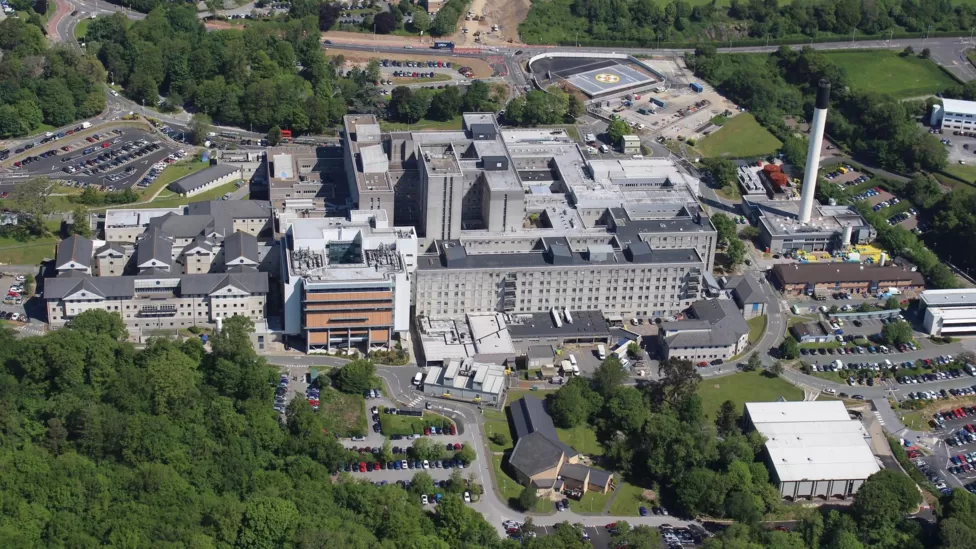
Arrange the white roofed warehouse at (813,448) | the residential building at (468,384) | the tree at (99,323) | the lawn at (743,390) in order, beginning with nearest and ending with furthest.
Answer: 1. the white roofed warehouse at (813,448)
2. the residential building at (468,384)
3. the tree at (99,323)
4. the lawn at (743,390)

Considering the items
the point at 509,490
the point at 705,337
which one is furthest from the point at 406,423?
the point at 705,337

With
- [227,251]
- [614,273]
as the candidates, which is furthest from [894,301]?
[227,251]

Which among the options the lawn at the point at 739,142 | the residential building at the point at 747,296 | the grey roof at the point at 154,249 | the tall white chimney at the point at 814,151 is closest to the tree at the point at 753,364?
the residential building at the point at 747,296

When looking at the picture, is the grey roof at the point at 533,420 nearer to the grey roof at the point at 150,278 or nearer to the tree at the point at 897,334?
the grey roof at the point at 150,278

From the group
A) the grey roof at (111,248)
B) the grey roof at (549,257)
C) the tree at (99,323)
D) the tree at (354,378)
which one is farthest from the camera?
the grey roof at (111,248)

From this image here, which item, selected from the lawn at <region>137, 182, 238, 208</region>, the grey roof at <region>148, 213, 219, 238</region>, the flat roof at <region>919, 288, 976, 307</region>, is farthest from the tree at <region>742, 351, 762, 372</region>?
the lawn at <region>137, 182, 238, 208</region>

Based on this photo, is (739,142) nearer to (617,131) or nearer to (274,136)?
(617,131)
